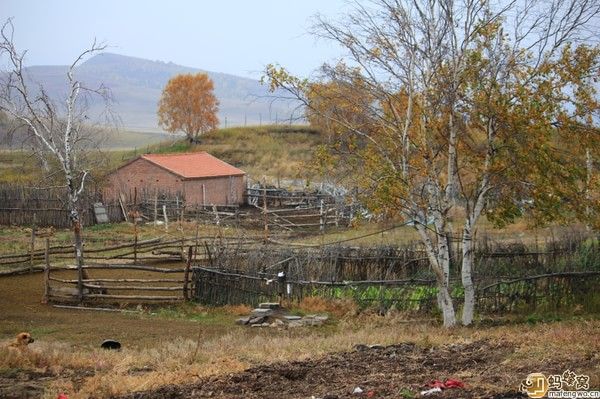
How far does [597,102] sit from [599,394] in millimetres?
9658

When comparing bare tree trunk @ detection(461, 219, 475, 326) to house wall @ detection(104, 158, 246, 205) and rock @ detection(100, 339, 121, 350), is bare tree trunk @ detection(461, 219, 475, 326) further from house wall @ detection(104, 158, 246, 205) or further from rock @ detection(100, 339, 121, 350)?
house wall @ detection(104, 158, 246, 205)

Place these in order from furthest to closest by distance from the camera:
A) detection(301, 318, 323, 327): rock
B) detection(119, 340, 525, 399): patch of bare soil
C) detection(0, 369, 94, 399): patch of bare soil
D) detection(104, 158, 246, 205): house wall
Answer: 1. detection(104, 158, 246, 205): house wall
2. detection(301, 318, 323, 327): rock
3. detection(0, 369, 94, 399): patch of bare soil
4. detection(119, 340, 525, 399): patch of bare soil

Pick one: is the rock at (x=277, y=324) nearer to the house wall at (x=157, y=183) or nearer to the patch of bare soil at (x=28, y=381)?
the patch of bare soil at (x=28, y=381)

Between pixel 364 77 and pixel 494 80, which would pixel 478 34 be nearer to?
pixel 494 80

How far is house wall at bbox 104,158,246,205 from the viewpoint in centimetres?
4641

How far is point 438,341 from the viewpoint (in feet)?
40.5

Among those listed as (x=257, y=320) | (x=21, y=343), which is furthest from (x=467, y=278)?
(x=21, y=343)

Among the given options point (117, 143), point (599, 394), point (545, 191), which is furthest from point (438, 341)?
point (117, 143)

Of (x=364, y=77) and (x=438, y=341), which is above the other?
(x=364, y=77)

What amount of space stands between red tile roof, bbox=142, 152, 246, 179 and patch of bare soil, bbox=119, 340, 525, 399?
37015mm

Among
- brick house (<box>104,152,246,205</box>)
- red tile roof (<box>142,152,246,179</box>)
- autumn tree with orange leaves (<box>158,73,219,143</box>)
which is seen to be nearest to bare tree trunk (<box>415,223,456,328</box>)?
brick house (<box>104,152,246,205</box>)

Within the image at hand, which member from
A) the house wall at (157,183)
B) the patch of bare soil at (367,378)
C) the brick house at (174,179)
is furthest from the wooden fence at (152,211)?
the patch of bare soil at (367,378)

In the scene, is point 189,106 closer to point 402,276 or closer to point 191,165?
point 191,165

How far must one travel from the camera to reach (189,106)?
90688 mm
